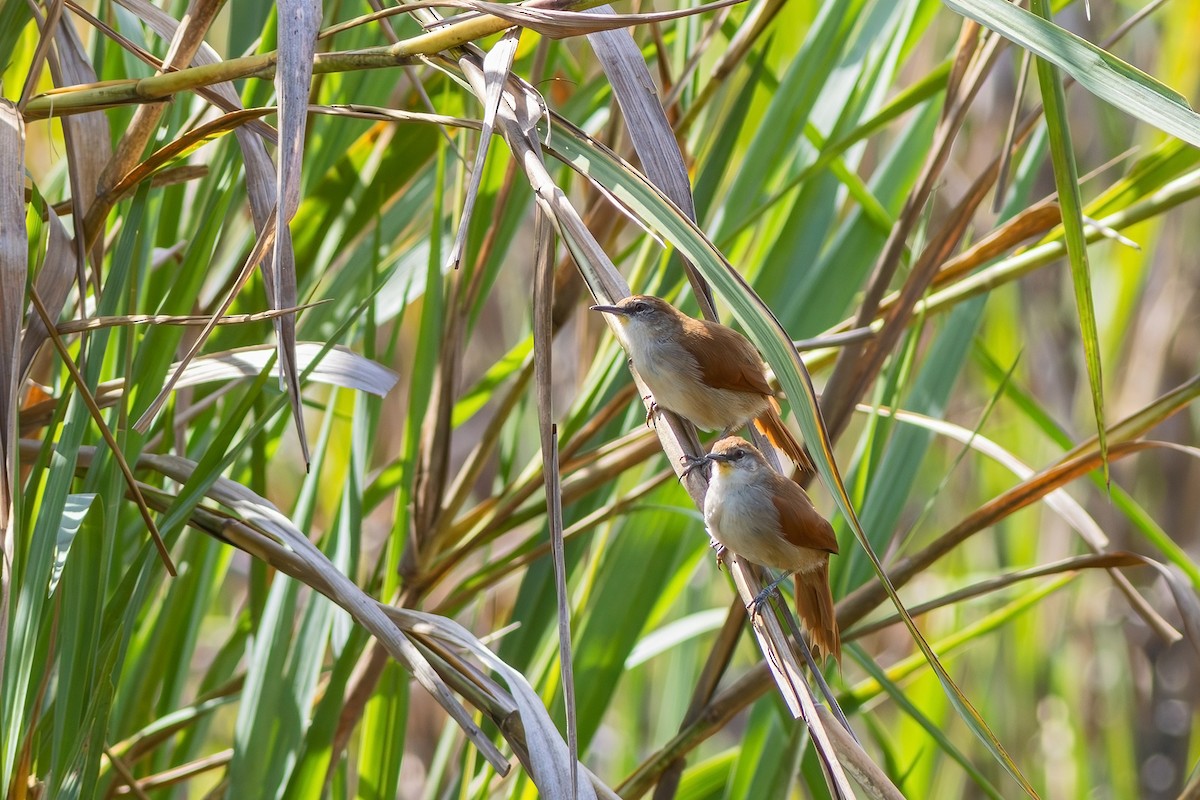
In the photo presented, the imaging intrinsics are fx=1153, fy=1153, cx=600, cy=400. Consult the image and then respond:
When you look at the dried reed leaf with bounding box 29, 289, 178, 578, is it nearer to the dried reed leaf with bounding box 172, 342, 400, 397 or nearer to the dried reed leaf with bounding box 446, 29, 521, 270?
the dried reed leaf with bounding box 172, 342, 400, 397

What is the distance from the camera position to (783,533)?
5.46 ft

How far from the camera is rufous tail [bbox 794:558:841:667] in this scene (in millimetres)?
1541

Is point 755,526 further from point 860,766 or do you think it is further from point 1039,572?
point 860,766

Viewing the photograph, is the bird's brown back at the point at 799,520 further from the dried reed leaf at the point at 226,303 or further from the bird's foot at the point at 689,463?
the dried reed leaf at the point at 226,303

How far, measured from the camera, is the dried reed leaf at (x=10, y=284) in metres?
1.09

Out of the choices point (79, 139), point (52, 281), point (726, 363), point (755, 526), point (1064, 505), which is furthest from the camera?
point (1064, 505)

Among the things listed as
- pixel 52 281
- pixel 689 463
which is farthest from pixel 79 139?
pixel 689 463

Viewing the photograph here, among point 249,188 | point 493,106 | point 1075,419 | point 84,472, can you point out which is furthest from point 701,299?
point 1075,419

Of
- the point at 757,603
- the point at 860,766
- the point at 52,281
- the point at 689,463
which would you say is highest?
the point at 52,281

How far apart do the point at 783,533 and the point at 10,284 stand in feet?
3.43

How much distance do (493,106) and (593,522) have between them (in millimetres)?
1043

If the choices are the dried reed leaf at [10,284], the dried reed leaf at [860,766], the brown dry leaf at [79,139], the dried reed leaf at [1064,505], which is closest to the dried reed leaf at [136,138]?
the brown dry leaf at [79,139]

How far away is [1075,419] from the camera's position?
4.27m

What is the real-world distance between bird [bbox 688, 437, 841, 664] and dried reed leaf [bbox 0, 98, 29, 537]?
2.83 feet
